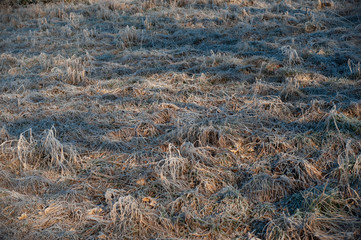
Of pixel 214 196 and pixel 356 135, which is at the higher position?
pixel 356 135

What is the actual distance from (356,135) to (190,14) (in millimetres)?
6500

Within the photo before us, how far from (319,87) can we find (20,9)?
10.8 meters

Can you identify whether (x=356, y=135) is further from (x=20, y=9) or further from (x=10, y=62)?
(x=20, y=9)

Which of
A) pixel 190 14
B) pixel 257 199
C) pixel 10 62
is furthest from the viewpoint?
pixel 190 14

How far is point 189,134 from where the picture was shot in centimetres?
404

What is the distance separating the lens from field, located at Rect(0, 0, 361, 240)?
9.78 ft

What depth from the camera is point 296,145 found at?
12.7 ft

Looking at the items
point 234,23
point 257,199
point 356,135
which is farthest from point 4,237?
point 234,23

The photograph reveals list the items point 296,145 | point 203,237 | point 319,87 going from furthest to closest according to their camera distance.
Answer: point 319,87 → point 296,145 → point 203,237

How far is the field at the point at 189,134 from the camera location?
2982mm

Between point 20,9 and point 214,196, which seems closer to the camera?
point 214,196

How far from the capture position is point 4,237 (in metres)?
2.93

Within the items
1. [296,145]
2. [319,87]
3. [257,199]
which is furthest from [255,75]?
[257,199]

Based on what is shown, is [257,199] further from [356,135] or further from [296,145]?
[356,135]
